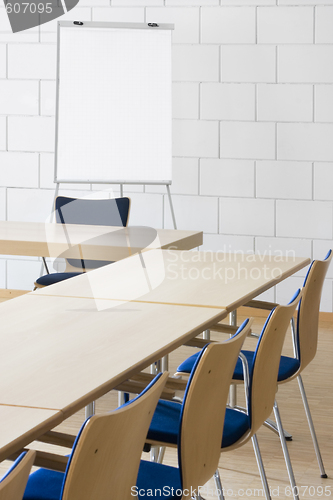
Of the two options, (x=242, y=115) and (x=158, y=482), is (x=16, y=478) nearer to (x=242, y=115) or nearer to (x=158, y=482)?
(x=158, y=482)

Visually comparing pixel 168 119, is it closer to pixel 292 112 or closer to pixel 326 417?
pixel 292 112

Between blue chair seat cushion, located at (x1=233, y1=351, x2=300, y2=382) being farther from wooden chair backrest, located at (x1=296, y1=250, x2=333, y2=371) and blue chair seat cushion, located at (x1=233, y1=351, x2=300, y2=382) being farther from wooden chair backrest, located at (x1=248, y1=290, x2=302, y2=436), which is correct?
wooden chair backrest, located at (x1=248, y1=290, x2=302, y2=436)

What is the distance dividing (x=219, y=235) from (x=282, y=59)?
146 centimetres

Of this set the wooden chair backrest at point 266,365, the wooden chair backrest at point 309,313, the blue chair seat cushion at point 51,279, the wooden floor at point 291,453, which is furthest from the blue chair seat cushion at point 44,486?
the blue chair seat cushion at point 51,279

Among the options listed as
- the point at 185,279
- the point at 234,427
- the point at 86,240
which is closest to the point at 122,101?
the point at 86,240

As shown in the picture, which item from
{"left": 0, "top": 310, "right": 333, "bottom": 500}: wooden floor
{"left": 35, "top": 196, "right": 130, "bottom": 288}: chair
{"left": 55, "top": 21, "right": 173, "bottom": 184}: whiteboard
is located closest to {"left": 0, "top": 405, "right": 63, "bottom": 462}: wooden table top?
{"left": 0, "top": 310, "right": 333, "bottom": 500}: wooden floor

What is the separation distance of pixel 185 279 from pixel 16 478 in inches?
69.9

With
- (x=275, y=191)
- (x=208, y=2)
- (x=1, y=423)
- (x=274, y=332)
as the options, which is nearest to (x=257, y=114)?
(x=275, y=191)

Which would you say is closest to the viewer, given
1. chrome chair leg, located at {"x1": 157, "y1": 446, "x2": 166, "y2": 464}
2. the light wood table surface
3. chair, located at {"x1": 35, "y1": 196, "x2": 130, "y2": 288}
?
the light wood table surface

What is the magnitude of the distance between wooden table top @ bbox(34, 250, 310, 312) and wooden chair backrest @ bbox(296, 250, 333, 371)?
6.9 inches

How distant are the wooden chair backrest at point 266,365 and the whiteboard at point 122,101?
115 inches

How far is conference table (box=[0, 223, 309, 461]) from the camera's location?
131 centimetres

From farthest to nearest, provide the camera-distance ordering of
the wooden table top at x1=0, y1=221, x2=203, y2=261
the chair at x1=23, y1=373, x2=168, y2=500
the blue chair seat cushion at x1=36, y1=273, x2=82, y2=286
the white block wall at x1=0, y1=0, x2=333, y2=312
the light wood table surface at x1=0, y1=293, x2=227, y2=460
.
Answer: the white block wall at x1=0, y1=0, x2=333, y2=312 → the blue chair seat cushion at x1=36, y1=273, x2=82, y2=286 → the wooden table top at x1=0, y1=221, x2=203, y2=261 → the light wood table surface at x1=0, y1=293, x2=227, y2=460 → the chair at x1=23, y1=373, x2=168, y2=500

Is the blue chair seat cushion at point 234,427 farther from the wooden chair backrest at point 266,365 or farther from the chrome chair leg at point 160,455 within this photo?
the chrome chair leg at point 160,455
